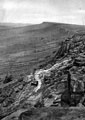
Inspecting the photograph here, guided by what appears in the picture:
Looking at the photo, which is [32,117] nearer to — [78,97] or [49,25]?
[78,97]

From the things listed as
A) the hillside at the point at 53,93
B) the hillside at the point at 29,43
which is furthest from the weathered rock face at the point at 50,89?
the hillside at the point at 29,43

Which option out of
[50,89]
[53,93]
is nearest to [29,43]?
[50,89]

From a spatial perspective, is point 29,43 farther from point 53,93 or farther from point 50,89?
point 53,93

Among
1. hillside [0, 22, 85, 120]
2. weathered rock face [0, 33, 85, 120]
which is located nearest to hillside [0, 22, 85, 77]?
hillside [0, 22, 85, 120]

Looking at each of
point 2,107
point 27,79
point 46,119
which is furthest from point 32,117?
point 27,79

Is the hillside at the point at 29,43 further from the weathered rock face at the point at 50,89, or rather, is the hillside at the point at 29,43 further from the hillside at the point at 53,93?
the weathered rock face at the point at 50,89
